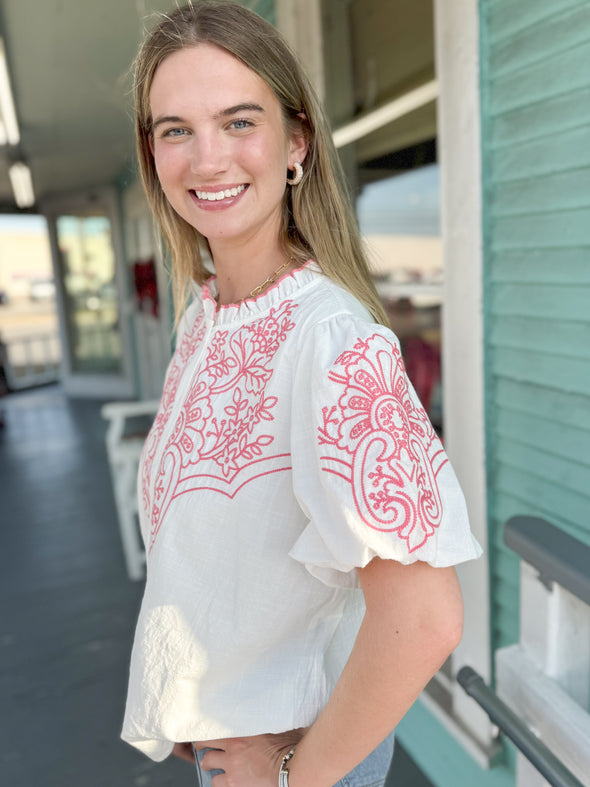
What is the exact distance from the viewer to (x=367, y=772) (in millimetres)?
867

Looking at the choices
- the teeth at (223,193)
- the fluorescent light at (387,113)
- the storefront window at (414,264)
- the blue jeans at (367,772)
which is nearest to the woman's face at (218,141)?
the teeth at (223,193)

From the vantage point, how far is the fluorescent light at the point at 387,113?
179 cm

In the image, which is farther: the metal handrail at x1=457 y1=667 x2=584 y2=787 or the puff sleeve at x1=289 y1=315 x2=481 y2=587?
the metal handrail at x1=457 y1=667 x2=584 y2=787

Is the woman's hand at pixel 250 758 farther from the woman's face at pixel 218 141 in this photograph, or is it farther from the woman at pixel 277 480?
the woman's face at pixel 218 141

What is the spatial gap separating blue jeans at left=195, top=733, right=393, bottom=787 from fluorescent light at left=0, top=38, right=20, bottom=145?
3510 mm

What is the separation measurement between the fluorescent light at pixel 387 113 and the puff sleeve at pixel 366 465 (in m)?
1.33

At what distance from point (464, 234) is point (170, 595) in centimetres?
105

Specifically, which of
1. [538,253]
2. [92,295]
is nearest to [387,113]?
[538,253]

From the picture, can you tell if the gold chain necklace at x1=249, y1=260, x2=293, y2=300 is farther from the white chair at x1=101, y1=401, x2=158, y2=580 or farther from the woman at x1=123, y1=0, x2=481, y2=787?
the white chair at x1=101, y1=401, x2=158, y2=580

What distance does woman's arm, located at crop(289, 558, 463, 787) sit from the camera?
62cm

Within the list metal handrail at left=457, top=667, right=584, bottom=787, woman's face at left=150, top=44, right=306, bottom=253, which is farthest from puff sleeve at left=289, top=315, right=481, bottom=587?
metal handrail at left=457, top=667, right=584, bottom=787

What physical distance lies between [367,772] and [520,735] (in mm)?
217

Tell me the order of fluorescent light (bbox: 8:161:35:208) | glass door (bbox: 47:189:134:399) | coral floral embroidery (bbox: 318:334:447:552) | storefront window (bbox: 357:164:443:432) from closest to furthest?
1. coral floral embroidery (bbox: 318:334:447:552)
2. storefront window (bbox: 357:164:443:432)
3. fluorescent light (bbox: 8:161:35:208)
4. glass door (bbox: 47:189:134:399)

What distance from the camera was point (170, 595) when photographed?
30.6 inches
